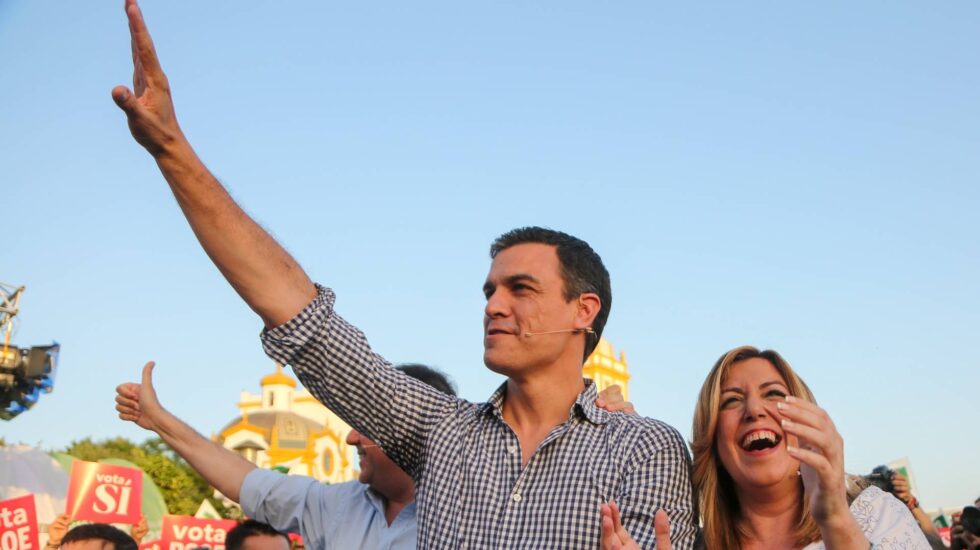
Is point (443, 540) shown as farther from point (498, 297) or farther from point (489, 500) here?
point (498, 297)

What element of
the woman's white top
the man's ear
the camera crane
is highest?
the camera crane

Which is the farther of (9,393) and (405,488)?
(9,393)

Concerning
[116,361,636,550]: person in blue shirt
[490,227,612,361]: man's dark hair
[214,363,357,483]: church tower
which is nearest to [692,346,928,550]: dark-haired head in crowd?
[490,227,612,361]: man's dark hair

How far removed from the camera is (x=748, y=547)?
11.2ft

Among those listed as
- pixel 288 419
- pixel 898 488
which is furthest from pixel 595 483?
pixel 288 419

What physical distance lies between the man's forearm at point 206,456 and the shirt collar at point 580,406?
1.95m

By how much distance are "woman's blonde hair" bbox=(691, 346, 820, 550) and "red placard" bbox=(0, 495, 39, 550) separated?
9784 mm

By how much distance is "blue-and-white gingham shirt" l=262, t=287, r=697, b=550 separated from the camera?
9.29 ft

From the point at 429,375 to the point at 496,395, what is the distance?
66.6 inches

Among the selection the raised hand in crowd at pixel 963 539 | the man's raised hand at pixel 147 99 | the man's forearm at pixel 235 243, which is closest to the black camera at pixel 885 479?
the raised hand in crowd at pixel 963 539

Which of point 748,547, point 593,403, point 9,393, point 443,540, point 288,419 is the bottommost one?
point 443,540

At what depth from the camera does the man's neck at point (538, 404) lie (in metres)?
3.21

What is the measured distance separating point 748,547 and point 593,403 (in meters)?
0.78

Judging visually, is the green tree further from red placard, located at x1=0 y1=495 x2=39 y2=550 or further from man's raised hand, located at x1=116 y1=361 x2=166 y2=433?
man's raised hand, located at x1=116 y1=361 x2=166 y2=433
